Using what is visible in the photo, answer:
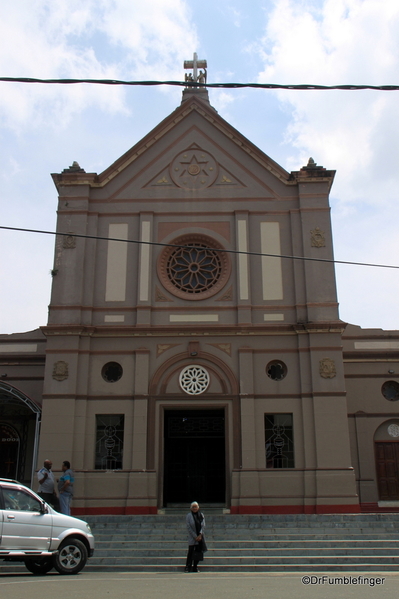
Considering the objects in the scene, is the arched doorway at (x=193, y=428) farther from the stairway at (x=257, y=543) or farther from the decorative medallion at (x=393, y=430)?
the decorative medallion at (x=393, y=430)

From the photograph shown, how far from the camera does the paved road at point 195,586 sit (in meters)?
9.84

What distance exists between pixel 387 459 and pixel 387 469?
0.38 m

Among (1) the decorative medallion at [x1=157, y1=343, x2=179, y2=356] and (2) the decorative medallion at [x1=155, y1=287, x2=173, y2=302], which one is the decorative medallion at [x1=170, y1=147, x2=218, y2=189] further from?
(1) the decorative medallion at [x1=157, y1=343, x2=179, y2=356]

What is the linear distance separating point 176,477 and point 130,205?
10634 millimetres

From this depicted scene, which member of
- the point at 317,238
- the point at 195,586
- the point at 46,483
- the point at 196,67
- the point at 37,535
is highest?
the point at 196,67

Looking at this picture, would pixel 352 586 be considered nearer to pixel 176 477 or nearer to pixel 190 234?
pixel 176 477

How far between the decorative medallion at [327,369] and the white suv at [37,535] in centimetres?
1140

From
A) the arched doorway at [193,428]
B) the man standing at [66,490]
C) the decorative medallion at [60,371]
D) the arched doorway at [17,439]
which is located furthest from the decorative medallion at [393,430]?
the arched doorway at [17,439]

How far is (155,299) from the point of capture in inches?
931

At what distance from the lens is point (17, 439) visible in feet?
81.0

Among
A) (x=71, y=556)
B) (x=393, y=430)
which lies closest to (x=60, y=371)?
(x=71, y=556)

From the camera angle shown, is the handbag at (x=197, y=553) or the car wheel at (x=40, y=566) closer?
the car wheel at (x=40, y=566)

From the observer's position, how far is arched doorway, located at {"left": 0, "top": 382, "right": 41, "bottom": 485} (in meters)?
24.3

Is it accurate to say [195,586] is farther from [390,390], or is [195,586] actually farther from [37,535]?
[390,390]
